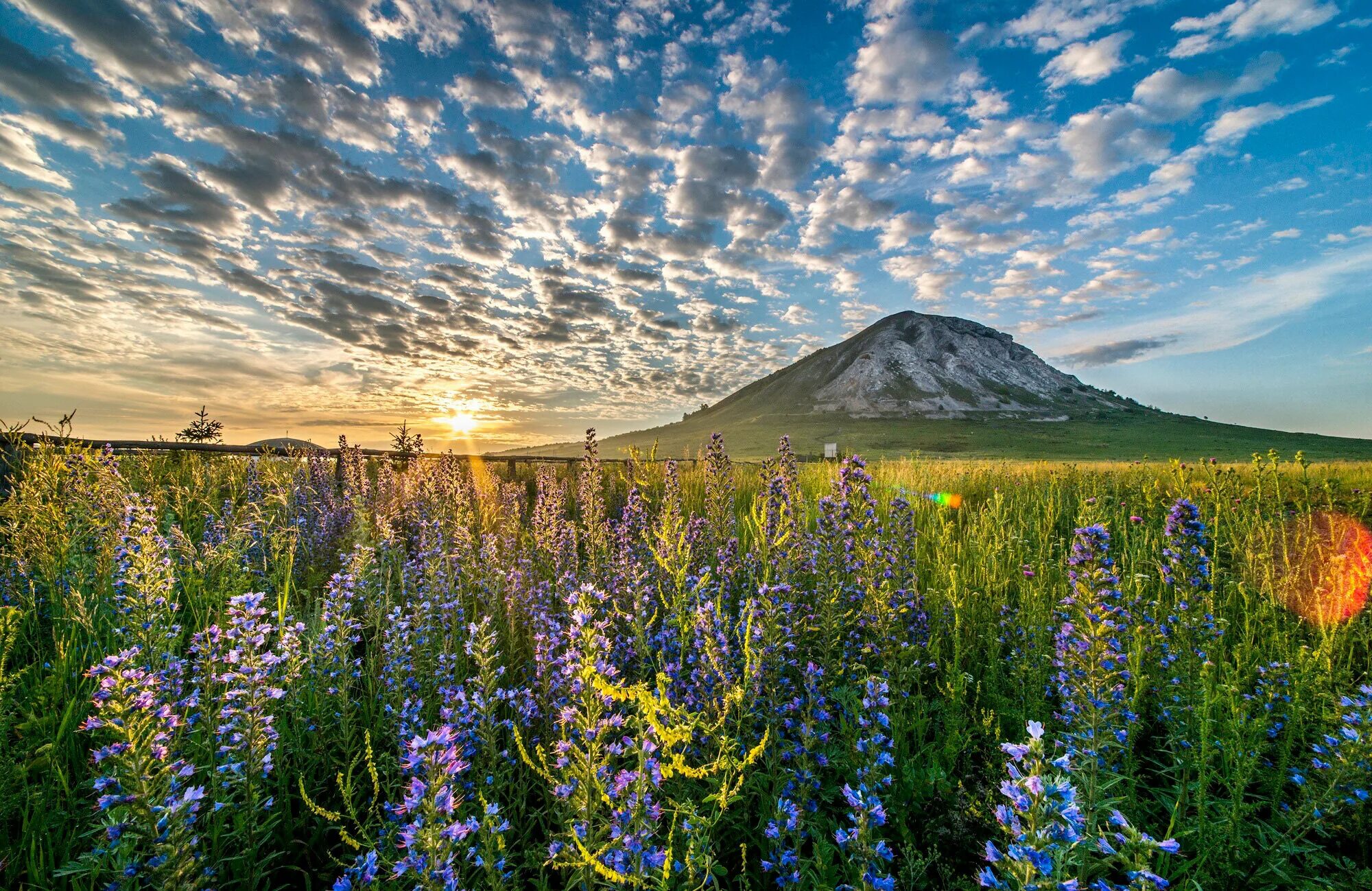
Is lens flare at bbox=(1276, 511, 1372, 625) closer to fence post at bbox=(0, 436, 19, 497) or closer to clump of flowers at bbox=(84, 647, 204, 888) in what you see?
clump of flowers at bbox=(84, 647, 204, 888)

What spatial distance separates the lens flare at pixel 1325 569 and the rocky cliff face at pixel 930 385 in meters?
143

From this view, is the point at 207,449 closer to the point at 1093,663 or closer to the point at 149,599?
the point at 149,599

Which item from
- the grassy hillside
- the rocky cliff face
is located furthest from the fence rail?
the rocky cliff face

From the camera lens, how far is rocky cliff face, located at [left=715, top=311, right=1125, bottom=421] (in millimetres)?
150000

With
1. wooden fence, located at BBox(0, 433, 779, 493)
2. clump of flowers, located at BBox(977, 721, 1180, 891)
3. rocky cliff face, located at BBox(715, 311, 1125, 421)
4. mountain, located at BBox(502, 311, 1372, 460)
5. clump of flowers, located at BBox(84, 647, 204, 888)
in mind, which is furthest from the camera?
rocky cliff face, located at BBox(715, 311, 1125, 421)

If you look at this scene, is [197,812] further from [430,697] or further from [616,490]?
[616,490]

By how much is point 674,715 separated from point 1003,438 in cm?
11565

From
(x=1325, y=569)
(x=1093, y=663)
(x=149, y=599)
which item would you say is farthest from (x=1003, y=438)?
(x=149, y=599)

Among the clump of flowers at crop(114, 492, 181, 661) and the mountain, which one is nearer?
the clump of flowers at crop(114, 492, 181, 661)

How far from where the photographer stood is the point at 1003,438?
328ft

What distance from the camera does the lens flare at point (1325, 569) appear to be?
458 centimetres

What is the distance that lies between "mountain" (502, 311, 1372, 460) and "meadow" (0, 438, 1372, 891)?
7141 cm

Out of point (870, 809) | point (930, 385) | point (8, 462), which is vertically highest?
point (930, 385)

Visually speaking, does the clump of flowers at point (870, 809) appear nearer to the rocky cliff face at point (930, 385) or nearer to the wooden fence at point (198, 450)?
the wooden fence at point (198, 450)
